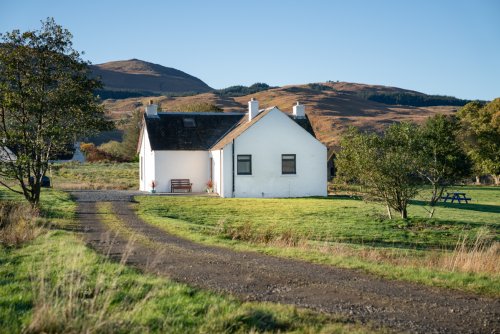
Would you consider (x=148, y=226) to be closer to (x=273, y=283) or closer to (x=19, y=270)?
(x=19, y=270)

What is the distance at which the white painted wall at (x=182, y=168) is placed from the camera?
120 feet

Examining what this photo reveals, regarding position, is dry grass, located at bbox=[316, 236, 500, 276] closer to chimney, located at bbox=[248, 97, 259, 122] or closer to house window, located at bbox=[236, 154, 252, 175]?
house window, located at bbox=[236, 154, 252, 175]

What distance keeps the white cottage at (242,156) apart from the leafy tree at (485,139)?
26929mm

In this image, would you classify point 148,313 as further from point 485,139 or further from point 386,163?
point 485,139

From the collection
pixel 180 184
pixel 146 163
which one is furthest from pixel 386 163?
pixel 146 163

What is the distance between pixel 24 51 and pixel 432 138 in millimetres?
22662

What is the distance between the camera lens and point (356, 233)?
1975 cm

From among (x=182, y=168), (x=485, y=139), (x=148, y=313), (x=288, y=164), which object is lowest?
(x=148, y=313)

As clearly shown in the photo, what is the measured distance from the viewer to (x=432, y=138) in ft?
104

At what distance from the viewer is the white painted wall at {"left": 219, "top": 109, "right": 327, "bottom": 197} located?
33.8m

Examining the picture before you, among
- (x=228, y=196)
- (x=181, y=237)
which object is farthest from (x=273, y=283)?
(x=228, y=196)

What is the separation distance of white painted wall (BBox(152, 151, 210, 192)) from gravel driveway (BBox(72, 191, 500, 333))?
76.7 feet

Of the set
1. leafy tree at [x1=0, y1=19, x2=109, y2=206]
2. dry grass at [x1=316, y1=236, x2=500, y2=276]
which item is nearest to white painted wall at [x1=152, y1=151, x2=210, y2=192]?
leafy tree at [x1=0, y1=19, x2=109, y2=206]

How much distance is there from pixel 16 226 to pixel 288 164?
70.0 feet
